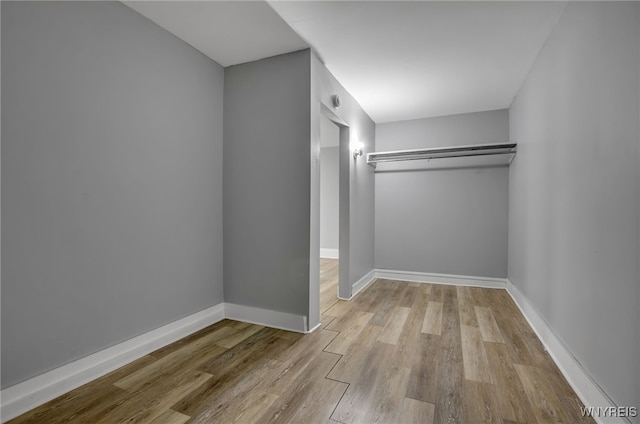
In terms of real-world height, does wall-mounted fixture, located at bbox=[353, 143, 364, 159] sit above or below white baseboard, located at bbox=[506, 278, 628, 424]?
above

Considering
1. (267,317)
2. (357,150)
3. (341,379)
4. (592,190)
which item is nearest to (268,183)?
(267,317)

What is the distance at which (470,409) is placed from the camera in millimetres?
1570

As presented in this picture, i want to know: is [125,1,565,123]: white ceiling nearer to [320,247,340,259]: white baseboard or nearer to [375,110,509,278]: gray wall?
[375,110,509,278]: gray wall

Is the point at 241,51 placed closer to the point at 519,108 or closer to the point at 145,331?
the point at 145,331

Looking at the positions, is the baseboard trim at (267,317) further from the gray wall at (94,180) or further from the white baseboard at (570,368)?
the white baseboard at (570,368)

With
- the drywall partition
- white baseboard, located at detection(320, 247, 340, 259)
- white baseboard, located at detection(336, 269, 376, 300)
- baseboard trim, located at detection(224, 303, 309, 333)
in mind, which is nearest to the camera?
baseboard trim, located at detection(224, 303, 309, 333)

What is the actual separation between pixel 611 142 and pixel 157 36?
306 cm

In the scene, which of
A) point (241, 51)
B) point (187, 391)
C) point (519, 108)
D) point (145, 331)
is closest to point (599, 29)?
point (519, 108)

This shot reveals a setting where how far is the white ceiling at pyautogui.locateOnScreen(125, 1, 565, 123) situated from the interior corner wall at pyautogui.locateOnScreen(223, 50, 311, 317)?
0.25 metres

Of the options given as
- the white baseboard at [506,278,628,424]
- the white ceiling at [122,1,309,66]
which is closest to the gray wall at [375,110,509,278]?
the white baseboard at [506,278,628,424]

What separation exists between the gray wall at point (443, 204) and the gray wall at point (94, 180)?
9.98 ft

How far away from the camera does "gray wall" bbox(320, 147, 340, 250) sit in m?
6.88

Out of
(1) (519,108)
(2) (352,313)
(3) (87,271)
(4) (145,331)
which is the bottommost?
(2) (352,313)

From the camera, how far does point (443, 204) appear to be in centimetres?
441
